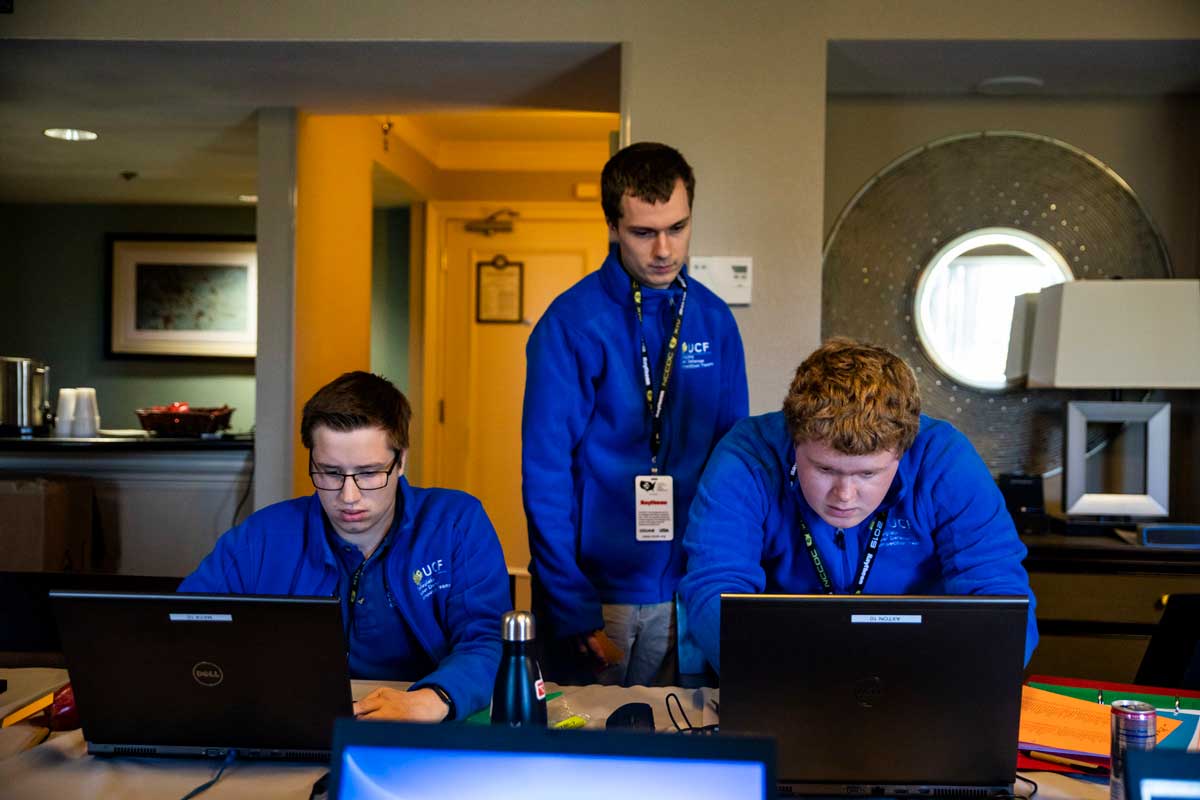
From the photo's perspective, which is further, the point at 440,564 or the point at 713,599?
the point at 440,564

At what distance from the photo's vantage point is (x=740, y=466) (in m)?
1.91

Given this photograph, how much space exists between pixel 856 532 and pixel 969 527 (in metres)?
0.19

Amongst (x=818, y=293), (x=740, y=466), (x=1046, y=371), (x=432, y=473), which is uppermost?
(x=818, y=293)

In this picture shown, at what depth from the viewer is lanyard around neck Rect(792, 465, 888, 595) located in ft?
6.13

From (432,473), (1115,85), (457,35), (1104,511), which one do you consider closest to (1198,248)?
(1115,85)

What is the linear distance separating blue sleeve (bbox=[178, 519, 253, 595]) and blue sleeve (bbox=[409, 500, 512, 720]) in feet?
1.19

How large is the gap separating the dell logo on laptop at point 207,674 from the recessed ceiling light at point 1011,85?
300cm

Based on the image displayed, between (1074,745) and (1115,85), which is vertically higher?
(1115,85)

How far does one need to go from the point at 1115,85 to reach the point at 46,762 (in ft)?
11.5

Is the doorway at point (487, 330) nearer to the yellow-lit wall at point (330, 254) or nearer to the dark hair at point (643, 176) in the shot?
the yellow-lit wall at point (330, 254)

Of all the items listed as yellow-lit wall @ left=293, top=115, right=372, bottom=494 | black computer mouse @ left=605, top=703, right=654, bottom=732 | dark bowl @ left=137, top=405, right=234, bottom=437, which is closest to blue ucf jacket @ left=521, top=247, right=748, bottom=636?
black computer mouse @ left=605, top=703, right=654, bottom=732

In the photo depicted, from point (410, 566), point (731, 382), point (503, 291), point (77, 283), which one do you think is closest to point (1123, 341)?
point (731, 382)

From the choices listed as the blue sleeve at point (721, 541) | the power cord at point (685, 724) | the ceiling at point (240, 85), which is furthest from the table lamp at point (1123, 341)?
the power cord at point (685, 724)

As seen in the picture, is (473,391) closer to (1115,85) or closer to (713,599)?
(1115,85)
